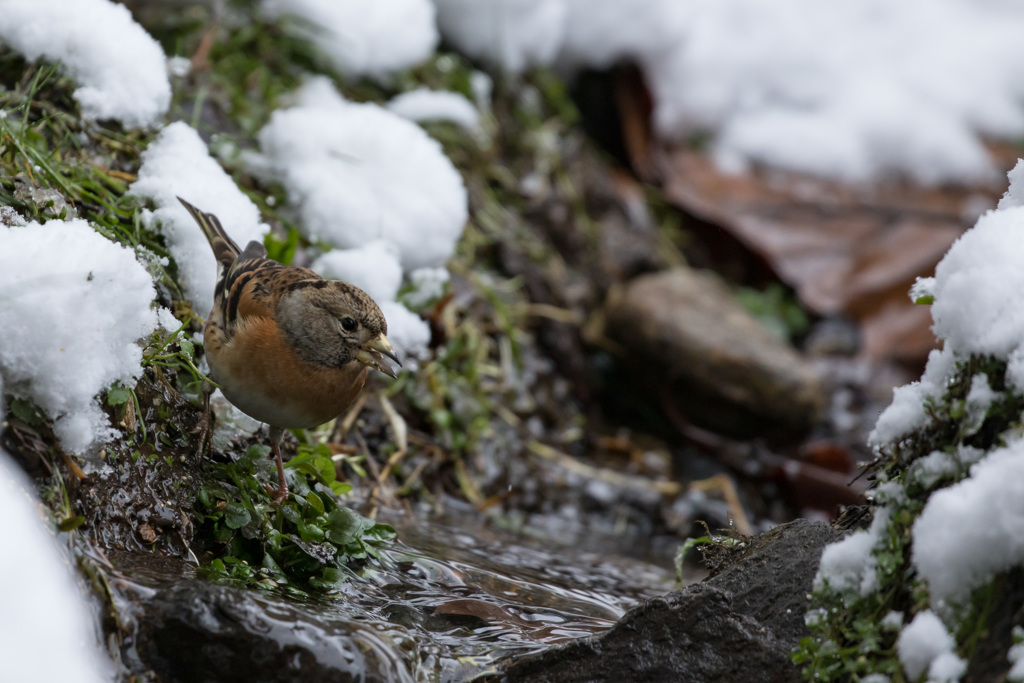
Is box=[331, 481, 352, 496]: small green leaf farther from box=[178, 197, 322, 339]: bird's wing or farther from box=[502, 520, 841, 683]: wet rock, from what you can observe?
box=[502, 520, 841, 683]: wet rock

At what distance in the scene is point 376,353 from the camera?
3.27 metres

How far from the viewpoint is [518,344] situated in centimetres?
555

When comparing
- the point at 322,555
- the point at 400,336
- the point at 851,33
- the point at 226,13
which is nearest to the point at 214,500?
the point at 322,555

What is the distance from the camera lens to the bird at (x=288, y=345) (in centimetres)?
304

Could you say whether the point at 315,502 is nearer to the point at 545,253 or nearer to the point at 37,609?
the point at 37,609

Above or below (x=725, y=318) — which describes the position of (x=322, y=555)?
below

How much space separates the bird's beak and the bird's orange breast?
12 centimetres

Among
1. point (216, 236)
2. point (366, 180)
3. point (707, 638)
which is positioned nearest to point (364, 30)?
point (366, 180)

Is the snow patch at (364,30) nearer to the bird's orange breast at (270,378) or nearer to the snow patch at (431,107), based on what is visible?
the snow patch at (431,107)

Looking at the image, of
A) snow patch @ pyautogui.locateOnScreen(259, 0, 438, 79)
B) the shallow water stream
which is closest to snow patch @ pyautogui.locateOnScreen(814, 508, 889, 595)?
the shallow water stream

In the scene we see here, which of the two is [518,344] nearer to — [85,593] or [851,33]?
[85,593]

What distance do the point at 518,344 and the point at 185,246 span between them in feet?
7.90

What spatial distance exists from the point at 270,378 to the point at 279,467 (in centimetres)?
29

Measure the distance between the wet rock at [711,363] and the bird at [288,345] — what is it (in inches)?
119
